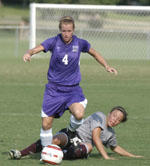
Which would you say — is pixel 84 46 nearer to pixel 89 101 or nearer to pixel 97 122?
pixel 97 122

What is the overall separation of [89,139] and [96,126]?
1.02ft

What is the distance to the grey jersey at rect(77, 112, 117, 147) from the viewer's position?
7.51m

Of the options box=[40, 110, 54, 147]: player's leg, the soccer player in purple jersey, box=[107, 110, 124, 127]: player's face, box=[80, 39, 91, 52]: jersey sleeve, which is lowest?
box=[40, 110, 54, 147]: player's leg

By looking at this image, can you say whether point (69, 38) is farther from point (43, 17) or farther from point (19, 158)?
point (43, 17)

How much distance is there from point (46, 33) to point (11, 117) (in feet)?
41.0

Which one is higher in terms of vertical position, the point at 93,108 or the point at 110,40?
the point at 110,40

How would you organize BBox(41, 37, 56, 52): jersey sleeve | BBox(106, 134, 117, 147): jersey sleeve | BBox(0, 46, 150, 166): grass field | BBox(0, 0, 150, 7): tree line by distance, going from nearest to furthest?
BBox(41, 37, 56, 52): jersey sleeve, BBox(106, 134, 117, 147): jersey sleeve, BBox(0, 46, 150, 166): grass field, BBox(0, 0, 150, 7): tree line

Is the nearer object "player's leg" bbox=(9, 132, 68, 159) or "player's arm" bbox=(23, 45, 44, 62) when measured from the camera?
"player's arm" bbox=(23, 45, 44, 62)

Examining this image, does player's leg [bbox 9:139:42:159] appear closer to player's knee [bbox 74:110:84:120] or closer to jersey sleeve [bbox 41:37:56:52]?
player's knee [bbox 74:110:84:120]

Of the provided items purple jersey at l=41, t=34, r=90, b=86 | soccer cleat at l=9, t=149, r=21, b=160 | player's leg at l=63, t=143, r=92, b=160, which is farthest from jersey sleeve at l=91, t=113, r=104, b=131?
soccer cleat at l=9, t=149, r=21, b=160

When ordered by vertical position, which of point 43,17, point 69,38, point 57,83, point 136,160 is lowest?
point 136,160

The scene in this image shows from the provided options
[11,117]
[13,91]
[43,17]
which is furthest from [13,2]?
[11,117]

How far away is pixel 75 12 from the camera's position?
938 inches

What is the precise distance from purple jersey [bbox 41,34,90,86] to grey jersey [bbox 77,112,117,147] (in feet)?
1.94
